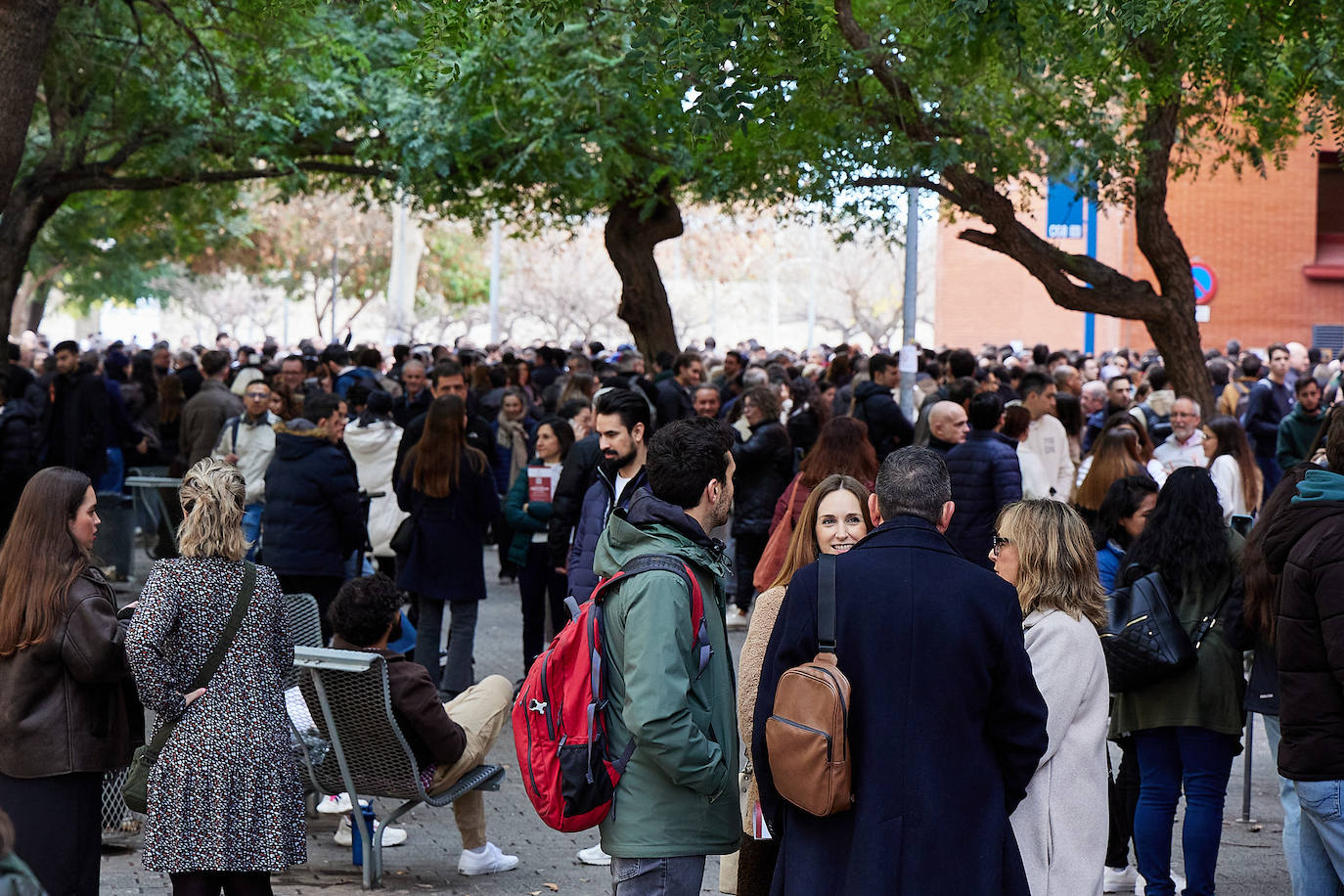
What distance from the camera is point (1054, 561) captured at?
4477 mm

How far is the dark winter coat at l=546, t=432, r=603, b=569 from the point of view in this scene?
8188 mm

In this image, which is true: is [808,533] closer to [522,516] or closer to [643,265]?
[522,516]

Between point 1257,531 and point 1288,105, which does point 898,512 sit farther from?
point 1288,105

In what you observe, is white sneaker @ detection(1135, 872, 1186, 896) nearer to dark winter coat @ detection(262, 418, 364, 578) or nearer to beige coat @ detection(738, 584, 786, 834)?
beige coat @ detection(738, 584, 786, 834)

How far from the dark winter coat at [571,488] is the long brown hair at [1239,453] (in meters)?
3.86

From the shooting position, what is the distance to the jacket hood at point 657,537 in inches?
156

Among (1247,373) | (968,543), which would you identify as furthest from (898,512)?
(1247,373)

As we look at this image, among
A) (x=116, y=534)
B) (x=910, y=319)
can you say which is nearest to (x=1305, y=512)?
(x=910, y=319)

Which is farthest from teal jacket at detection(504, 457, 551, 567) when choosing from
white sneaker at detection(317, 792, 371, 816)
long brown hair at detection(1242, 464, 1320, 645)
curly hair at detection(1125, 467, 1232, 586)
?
long brown hair at detection(1242, 464, 1320, 645)

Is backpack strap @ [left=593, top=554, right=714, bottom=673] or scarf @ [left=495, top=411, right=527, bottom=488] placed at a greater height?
scarf @ [left=495, top=411, right=527, bottom=488]

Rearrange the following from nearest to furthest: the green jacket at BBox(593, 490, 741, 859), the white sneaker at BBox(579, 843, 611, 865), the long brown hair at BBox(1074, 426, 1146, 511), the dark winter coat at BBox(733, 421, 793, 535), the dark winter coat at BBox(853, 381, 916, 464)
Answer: the green jacket at BBox(593, 490, 741, 859) → the white sneaker at BBox(579, 843, 611, 865) → the long brown hair at BBox(1074, 426, 1146, 511) → the dark winter coat at BBox(733, 421, 793, 535) → the dark winter coat at BBox(853, 381, 916, 464)

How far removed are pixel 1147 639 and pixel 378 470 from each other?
19.8 feet

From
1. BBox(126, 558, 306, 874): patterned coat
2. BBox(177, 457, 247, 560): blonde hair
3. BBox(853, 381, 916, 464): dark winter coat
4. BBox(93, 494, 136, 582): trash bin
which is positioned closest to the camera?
BBox(126, 558, 306, 874): patterned coat

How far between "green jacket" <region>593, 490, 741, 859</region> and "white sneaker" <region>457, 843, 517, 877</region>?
2498 millimetres
